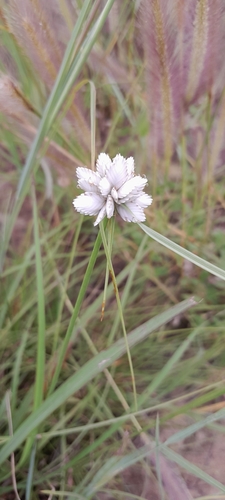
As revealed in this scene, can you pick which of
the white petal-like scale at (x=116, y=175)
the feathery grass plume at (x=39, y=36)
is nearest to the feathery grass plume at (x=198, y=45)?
the feathery grass plume at (x=39, y=36)

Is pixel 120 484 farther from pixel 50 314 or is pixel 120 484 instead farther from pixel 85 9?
pixel 85 9

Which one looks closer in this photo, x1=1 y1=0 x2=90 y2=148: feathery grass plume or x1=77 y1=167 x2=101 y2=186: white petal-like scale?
x1=77 y1=167 x2=101 y2=186: white petal-like scale

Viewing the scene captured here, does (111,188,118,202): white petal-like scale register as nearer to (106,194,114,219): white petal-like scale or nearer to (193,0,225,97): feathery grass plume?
(106,194,114,219): white petal-like scale

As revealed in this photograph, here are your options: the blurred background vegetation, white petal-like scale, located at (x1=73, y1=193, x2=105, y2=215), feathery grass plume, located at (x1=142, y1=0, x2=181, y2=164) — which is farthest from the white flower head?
feathery grass plume, located at (x1=142, y1=0, x2=181, y2=164)

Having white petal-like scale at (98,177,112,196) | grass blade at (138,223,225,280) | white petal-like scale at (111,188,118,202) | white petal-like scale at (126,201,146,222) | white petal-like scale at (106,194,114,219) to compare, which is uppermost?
white petal-like scale at (98,177,112,196)

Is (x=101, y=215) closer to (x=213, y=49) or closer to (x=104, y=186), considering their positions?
(x=104, y=186)

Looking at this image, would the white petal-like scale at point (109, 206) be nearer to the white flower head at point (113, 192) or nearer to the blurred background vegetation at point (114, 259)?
the white flower head at point (113, 192)
